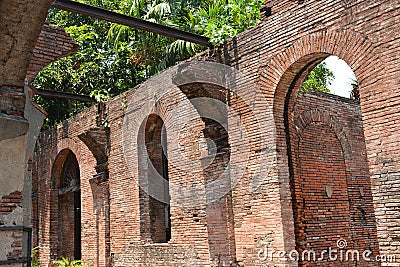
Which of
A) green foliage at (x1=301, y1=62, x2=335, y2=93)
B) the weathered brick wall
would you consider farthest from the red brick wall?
green foliage at (x1=301, y1=62, x2=335, y2=93)

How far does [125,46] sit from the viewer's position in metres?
18.1

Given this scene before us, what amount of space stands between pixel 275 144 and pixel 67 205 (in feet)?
28.8

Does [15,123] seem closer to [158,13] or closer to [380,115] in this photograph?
[380,115]

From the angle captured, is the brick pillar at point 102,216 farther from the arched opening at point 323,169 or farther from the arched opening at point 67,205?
the arched opening at point 323,169

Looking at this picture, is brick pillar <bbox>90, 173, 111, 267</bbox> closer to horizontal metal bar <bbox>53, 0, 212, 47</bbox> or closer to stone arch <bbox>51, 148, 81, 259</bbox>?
stone arch <bbox>51, 148, 81, 259</bbox>

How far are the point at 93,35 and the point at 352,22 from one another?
45.6ft

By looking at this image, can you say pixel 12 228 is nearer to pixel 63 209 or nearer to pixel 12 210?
pixel 12 210

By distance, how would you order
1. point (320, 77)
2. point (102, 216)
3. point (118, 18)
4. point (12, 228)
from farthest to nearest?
point (320, 77) < point (102, 216) < point (118, 18) < point (12, 228)

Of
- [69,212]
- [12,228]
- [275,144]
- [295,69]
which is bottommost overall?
[12,228]

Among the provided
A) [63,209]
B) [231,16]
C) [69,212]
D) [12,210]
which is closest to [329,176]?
[12,210]

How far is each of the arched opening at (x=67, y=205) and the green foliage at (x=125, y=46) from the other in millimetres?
2247

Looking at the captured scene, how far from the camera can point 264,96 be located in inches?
307

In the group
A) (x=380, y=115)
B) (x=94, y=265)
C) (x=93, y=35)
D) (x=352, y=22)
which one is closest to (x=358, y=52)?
Answer: (x=352, y=22)

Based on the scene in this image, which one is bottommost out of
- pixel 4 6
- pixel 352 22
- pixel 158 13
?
pixel 4 6
